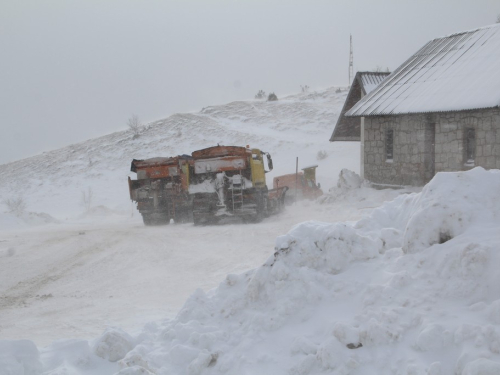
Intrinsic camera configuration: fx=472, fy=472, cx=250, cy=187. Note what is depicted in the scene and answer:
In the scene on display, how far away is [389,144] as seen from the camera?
62.7ft

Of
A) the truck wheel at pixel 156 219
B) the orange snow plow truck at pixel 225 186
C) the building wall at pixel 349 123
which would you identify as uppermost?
the building wall at pixel 349 123

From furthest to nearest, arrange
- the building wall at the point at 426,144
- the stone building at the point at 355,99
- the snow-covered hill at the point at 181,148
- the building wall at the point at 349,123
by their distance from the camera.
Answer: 1. the snow-covered hill at the point at 181,148
2. the building wall at the point at 349,123
3. the stone building at the point at 355,99
4. the building wall at the point at 426,144

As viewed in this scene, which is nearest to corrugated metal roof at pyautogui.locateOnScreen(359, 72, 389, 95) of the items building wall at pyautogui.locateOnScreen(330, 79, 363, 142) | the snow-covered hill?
building wall at pyautogui.locateOnScreen(330, 79, 363, 142)

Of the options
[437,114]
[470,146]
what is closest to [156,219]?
[437,114]

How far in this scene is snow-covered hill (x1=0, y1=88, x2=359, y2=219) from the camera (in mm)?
40094

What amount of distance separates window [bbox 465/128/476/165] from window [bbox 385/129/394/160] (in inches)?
121

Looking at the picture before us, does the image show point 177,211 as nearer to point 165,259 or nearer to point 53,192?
point 165,259

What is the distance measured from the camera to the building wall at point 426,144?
15484mm

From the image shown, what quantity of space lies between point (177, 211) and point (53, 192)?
30.0 m

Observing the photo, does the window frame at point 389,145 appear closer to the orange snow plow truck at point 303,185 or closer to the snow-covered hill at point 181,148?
the orange snow plow truck at point 303,185

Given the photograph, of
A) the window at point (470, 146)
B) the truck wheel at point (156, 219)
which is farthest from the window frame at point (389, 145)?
the truck wheel at point (156, 219)

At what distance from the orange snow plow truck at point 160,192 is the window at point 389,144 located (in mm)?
8170

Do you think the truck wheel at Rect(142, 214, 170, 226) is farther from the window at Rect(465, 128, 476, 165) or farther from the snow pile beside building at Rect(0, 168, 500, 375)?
the snow pile beside building at Rect(0, 168, 500, 375)

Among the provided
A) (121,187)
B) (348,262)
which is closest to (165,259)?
(348,262)
